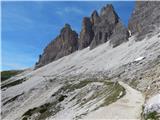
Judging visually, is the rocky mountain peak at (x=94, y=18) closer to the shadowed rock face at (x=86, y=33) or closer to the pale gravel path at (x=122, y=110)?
the shadowed rock face at (x=86, y=33)

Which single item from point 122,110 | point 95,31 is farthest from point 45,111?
point 95,31

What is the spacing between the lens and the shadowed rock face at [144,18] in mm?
110556

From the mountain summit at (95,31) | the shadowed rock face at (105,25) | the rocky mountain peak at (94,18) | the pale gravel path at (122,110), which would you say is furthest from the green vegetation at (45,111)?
the rocky mountain peak at (94,18)

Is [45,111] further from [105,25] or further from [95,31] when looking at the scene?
[95,31]

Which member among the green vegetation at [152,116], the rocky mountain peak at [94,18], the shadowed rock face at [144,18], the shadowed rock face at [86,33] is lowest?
the green vegetation at [152,116]

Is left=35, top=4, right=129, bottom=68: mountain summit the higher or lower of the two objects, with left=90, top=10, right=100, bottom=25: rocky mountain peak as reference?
lower

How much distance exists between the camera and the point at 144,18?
4961 inches

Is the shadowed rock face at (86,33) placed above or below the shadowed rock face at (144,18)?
above

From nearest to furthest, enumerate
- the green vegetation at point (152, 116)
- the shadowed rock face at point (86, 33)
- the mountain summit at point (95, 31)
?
the green vegetation at point (152, 116) → the mountain summit at point (95, 31) → the shadowed rock face at point (86, 33)

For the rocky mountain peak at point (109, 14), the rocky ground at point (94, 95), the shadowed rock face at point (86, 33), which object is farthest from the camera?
the shadowed rock face at point (86, 33)

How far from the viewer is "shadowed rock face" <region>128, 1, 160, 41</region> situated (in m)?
111

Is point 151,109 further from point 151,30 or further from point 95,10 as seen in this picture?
point 95,10

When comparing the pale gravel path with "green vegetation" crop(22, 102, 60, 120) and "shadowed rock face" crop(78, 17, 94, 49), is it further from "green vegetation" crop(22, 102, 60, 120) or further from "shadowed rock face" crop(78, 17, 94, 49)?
"shadowed rock face" crop(78, 17, 94, 49)

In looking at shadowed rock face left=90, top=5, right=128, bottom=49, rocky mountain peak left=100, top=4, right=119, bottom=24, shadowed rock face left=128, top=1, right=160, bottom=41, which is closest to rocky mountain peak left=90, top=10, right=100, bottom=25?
shadowed rock face left=90, top=5, right=128, bottom=49
